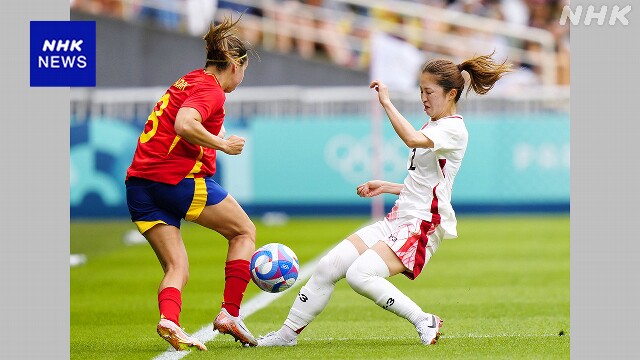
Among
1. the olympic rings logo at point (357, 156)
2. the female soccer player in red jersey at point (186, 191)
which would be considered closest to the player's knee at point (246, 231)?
the female soccer player in red jersey at point (186, 191)

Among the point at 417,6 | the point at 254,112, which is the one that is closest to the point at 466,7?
the point at 417,6

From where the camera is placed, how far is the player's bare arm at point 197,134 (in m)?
7.80

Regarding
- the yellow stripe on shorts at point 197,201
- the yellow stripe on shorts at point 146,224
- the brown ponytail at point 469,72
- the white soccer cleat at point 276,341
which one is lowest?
the white soccer cleat at point 276,341

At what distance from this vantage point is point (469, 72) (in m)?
8.33

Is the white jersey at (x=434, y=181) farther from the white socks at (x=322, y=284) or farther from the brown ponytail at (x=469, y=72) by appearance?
the white socks at (x=322, y=284)

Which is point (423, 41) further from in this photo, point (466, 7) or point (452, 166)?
point (452, 166)

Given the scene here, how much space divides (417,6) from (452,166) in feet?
68.1

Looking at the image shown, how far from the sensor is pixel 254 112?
2416 centimetres

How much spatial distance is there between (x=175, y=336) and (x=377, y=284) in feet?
4.31

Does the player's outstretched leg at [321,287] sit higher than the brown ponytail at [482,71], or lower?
lower

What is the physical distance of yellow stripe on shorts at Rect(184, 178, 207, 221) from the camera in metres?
8.35

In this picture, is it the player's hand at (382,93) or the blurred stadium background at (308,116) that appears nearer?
the player's hand at (382,93)

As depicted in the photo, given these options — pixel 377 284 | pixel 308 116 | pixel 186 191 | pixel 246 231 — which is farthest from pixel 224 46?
pixel 308 116

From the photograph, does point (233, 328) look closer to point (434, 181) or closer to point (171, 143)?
point (171, 143)
